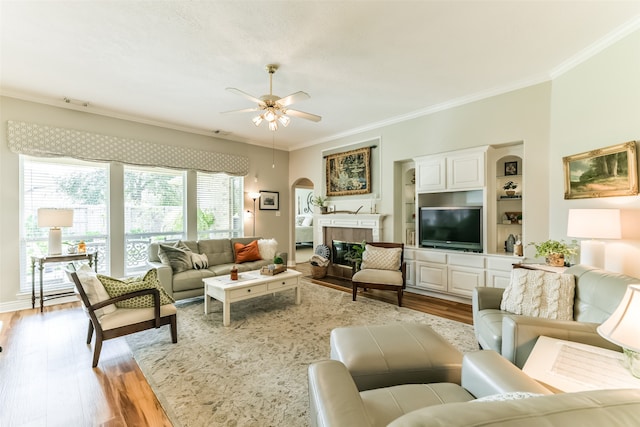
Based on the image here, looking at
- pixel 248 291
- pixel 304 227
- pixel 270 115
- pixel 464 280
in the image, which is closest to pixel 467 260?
pixel 464 280

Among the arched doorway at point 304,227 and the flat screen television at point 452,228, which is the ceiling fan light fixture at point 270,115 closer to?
the flat screen television at point 452,228

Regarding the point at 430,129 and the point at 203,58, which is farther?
the point at 430,129

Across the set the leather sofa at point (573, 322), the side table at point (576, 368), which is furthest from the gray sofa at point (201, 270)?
the side table at point (576, 368)

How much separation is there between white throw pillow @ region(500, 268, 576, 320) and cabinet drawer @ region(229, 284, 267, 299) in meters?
2.61

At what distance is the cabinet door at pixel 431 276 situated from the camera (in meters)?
4.32

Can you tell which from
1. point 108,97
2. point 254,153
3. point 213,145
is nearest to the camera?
point 108,97

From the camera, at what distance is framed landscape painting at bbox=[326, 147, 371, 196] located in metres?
5.38

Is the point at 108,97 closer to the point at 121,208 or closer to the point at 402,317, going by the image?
the point at 121,208

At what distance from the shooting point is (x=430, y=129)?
4465mm

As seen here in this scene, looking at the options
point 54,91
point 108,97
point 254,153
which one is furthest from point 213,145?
point 54,91

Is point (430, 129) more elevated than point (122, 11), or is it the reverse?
point (122, 11)

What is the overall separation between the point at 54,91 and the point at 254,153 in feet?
11.1

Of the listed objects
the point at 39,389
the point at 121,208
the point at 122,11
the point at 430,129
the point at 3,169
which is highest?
the point at 122,11

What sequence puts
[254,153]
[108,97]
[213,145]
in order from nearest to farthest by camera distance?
1. [108,97]
2. [213,145]
3. [254,153]
